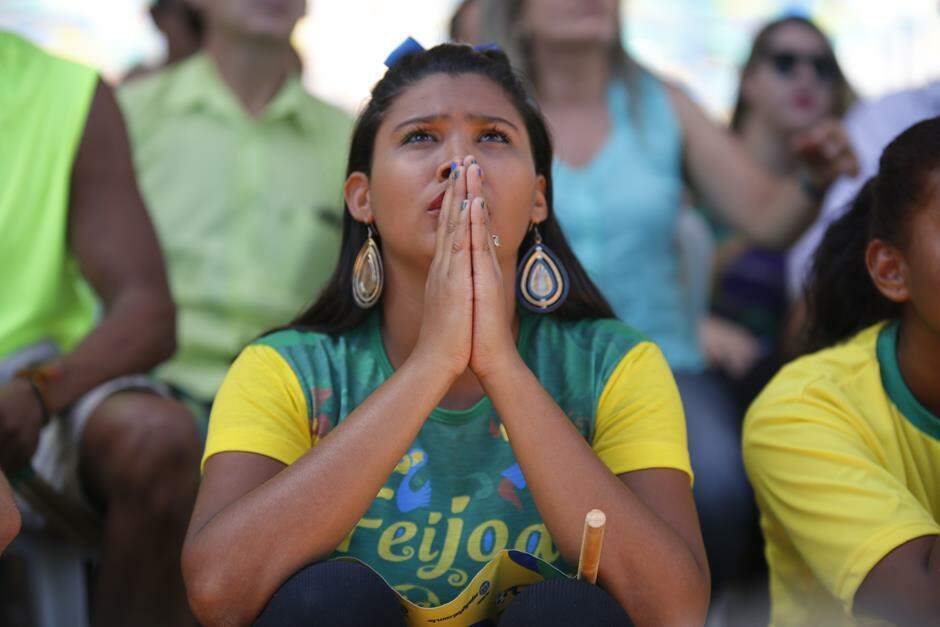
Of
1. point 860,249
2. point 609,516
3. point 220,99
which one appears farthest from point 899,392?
point 220,99

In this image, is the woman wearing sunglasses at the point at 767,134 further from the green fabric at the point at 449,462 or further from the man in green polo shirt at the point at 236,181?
the green fabric at the point at 449,462

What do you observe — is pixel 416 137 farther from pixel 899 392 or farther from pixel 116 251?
pixel 899 392

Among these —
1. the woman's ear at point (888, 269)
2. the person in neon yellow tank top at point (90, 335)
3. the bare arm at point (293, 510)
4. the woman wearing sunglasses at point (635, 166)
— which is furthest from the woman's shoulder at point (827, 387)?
the person in neon yellow tank top at point (90, 335)

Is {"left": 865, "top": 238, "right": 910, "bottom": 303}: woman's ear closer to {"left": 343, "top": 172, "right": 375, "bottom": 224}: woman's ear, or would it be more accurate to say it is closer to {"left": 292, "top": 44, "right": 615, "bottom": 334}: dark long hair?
{"left": 292, "top": 44, "right": 615, "bottom": 334}: dark long hair

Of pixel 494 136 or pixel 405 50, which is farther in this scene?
pixel 405 50

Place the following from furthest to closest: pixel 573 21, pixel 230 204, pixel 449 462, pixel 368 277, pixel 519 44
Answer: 1. pixel 519 44
2. pixel 573 21
3. pixel 230 204
4. pixel 368 277
5. pixel 449 462

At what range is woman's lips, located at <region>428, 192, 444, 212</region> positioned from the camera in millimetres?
2193

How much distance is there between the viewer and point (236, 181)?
3469mm

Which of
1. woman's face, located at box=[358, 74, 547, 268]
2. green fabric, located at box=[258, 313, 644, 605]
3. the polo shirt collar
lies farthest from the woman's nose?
the polo shirt collar

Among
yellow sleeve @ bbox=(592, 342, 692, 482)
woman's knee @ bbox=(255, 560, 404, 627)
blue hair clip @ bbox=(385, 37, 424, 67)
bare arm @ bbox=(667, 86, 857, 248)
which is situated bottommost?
woman's knee @ bbox=(255, 560, 404, 627)

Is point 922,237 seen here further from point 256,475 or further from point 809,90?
point 809,90

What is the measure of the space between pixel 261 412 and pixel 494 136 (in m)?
0.68

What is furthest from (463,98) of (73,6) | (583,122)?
(73,6)

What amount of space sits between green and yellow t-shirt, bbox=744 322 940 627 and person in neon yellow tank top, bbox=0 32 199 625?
1.26m
